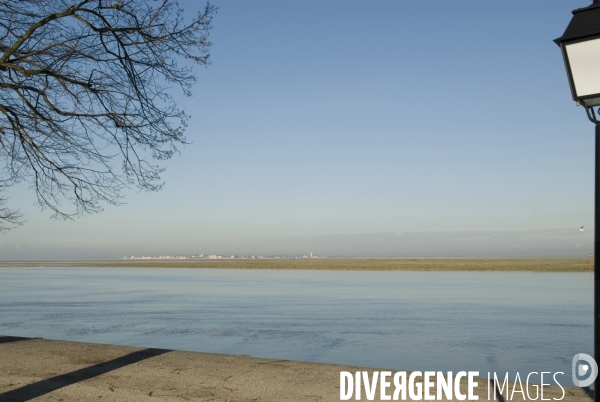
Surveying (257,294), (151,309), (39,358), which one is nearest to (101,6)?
(39,358)

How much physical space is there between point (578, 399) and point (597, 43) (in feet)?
12.5

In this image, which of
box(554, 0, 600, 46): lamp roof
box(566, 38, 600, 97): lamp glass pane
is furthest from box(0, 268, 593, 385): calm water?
box(554, 0, 600, 46): lamp roof

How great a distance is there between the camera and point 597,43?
12.2ft

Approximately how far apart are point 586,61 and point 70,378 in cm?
618

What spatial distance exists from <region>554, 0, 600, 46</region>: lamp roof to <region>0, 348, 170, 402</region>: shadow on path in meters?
5.86

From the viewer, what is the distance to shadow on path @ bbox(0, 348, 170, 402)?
6.05 meters

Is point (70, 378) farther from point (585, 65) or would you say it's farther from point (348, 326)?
point (348, 326)

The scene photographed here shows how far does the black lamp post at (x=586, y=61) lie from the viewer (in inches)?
146

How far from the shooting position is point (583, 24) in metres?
3.76

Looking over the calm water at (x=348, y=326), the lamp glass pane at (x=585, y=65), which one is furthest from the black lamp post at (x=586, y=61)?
the calm water at (x=348, y=326)

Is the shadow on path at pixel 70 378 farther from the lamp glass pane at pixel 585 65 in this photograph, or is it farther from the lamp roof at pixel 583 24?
the lamp roof at pixel 583 24

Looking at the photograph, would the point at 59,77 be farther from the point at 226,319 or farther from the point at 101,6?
the point at 226,319

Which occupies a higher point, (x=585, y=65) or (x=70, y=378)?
(x=585, y=65)

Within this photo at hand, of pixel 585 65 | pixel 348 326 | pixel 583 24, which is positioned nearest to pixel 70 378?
pixel 585 65
